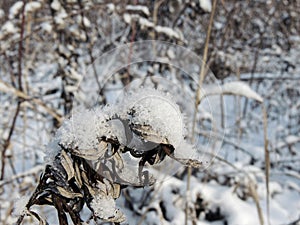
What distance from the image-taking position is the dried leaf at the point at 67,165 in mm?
442

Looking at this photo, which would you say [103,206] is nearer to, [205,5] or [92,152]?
[92,152]

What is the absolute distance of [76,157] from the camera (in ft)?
1.49

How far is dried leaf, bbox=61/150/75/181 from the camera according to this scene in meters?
0.44

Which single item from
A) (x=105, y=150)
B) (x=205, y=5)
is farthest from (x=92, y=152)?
(x=205, y=5)

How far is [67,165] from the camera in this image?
17.5 inches

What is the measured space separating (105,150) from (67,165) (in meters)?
0.04

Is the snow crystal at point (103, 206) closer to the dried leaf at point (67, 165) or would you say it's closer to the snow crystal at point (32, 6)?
the dried leaf at point (67, 165)

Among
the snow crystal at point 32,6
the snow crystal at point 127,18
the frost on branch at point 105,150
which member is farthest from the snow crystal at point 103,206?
the snow crystal at point 127,18

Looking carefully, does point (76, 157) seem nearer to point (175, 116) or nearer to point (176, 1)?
point (175, 116)

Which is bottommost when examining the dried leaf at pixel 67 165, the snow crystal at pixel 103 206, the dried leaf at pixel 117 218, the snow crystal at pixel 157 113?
the dried leaf at pixel 117 218

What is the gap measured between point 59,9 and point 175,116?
2123 mm

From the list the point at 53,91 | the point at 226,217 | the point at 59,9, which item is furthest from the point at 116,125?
the point at 53,91

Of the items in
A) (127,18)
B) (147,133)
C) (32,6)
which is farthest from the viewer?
(127,18)

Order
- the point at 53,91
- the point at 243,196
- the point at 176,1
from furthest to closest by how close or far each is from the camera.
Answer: the point at 176,1 < the point at 53,91 < the point at 243,196
